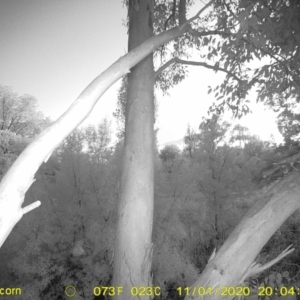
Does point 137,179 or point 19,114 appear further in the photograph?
point 19,114

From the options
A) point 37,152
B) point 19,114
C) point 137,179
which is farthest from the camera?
point 19,114

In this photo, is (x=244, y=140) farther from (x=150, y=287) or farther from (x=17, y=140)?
(x=150, y=287)

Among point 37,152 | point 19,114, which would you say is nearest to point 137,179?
point 37,152

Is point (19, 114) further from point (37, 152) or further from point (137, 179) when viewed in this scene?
point (37, 152)

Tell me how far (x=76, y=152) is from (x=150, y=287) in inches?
363

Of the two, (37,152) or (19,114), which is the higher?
(19,114)

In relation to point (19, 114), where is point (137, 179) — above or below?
below

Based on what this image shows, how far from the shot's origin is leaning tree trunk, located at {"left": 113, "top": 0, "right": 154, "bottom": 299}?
1659 mm

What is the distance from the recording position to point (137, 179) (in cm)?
184

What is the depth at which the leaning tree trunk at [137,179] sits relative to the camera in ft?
5.44

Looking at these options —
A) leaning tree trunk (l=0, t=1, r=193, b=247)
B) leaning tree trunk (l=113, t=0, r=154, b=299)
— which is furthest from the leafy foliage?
leaning tree trunk (l=0, t=1, r=193, b=247)

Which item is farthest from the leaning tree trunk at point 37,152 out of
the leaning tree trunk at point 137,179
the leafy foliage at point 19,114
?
→ the leafy foliage at point 19,114

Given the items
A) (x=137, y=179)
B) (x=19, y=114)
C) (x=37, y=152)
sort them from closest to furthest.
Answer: (x=37, y=152) → (x=137, y=179) → (x=19, y=114)

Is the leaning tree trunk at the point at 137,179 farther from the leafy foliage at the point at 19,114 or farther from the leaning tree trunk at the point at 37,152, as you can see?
the leafy foliage at the point at 19,114
